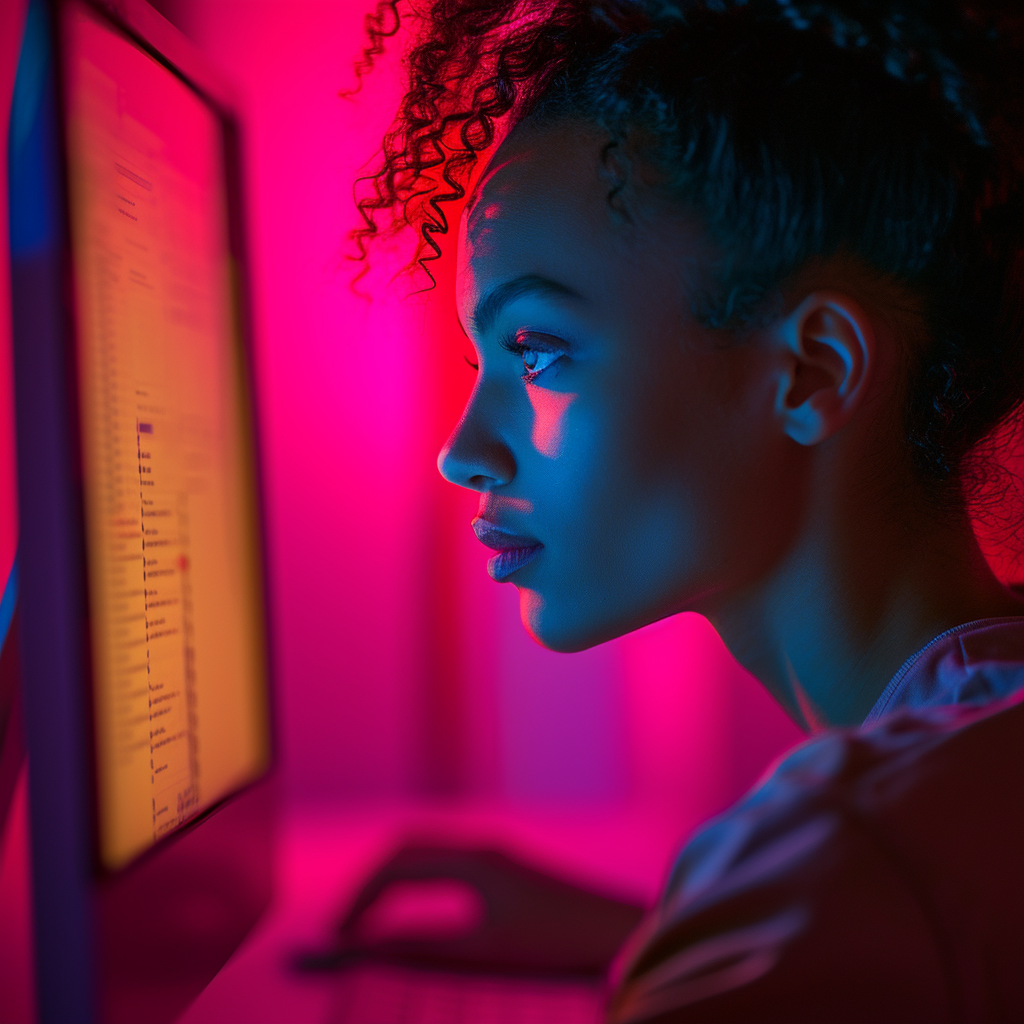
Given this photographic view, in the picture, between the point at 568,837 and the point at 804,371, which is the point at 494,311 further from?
the point at 568,837

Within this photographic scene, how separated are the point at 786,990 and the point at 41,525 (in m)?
0.38

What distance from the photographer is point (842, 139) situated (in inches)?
20.8

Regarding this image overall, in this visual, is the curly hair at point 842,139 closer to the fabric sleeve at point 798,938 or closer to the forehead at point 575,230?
the forehead at point 575,230

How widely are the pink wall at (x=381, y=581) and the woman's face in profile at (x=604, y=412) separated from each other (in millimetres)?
719

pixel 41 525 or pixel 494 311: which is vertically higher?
pixel 494 311

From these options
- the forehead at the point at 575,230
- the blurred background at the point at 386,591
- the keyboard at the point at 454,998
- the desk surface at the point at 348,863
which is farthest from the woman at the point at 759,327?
the blurred background at the point at 386,591

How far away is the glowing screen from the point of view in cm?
44

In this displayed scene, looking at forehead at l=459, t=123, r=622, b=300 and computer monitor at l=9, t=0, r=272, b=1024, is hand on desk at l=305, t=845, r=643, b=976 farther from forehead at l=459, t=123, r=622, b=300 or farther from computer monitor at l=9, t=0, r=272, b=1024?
forehead at l=459, t=123, r=622, b=300

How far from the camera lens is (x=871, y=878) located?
0.32m

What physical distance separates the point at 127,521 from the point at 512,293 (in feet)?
0.88

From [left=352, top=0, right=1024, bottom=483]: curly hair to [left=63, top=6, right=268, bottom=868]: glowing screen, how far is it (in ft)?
0.90

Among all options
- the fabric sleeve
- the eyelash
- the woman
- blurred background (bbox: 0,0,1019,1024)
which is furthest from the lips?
blurred background (bbox: 0,0,1019,1024)

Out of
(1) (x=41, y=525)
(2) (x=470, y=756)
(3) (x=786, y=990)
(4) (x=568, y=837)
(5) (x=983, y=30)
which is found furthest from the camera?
(2) (x=470, y=756)

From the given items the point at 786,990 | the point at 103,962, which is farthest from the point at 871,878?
the point at 103,962
